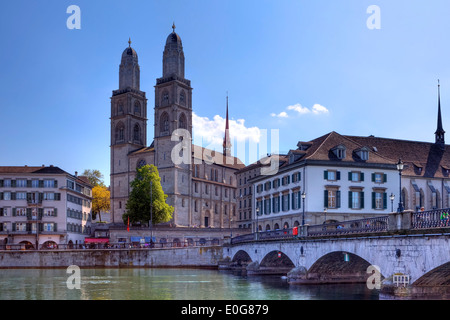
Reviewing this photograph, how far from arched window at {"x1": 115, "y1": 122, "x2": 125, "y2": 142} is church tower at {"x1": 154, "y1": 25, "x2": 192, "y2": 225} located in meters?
8.06

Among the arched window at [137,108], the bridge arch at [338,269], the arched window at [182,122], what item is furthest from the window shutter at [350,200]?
the arched window at [137,108]

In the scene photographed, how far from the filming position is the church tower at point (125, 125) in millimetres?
108625

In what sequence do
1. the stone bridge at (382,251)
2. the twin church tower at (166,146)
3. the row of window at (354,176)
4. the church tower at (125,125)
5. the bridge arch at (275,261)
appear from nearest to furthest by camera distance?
1. the stone bridge at (382,251)
2. the bridge arch at (275,261)
3. the row of window at (354,176)
4. the twin church tower at (166,146)
5. the church tower at (125,125)

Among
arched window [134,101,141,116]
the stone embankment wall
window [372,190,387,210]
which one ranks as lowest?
the stone embankment wall

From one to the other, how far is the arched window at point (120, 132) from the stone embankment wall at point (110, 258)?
137 feet

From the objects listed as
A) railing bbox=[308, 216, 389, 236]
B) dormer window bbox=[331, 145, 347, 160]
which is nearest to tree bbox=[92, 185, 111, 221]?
dormer window bbox=[331, 145, 347, 160]

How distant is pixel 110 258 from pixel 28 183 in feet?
61.5

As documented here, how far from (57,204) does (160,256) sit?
19.9 metres

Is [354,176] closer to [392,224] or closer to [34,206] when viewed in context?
[392,224]

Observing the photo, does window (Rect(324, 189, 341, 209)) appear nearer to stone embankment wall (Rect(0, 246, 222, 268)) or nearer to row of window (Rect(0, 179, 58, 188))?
stone embankment wall (Rect(0, 246, 222, 268))

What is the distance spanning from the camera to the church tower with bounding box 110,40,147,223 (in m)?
109

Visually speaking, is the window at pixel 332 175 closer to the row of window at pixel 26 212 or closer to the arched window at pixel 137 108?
the row of window at pixel 26 212

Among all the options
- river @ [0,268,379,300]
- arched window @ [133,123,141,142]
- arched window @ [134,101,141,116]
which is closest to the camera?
river @ [0,268,379,300]
